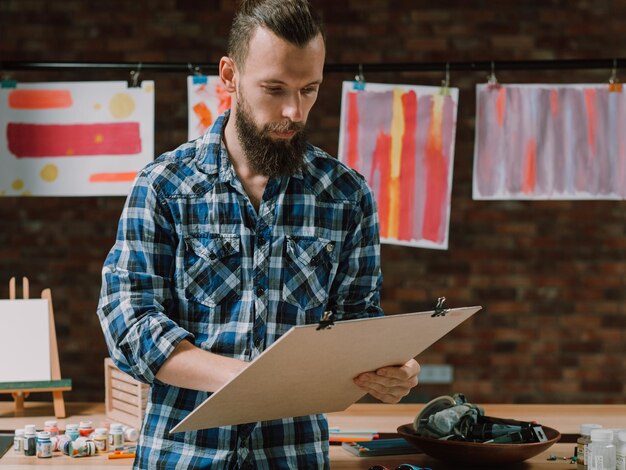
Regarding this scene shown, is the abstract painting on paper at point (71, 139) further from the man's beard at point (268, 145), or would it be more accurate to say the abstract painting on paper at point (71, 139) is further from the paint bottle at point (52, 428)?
the man's beard at point (268, 145)

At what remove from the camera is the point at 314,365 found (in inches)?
47.7

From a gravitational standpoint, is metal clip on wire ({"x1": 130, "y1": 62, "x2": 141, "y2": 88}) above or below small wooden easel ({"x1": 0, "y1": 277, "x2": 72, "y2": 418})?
above

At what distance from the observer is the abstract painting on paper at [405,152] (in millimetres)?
2910

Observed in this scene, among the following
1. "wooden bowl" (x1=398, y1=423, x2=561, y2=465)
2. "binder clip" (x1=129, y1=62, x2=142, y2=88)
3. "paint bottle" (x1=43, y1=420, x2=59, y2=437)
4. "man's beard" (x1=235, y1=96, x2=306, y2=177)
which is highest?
"binder clip" (x1=129, y1=62, x2=142, y2=88)

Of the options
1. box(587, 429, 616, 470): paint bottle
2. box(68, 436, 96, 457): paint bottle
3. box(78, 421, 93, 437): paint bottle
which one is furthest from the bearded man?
box(78, 421, 93, 437): paint bottle

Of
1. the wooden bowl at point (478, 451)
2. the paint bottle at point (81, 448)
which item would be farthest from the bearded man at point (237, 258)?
the paint bottle at point (81, 448)

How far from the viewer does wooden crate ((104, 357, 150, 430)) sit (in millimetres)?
2262

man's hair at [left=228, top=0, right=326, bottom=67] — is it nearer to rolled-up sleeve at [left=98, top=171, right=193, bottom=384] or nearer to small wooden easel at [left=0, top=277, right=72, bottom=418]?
rolled-up sleeve at [left=98, top=171, right=193, bottom=384]

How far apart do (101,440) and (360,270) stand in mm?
963

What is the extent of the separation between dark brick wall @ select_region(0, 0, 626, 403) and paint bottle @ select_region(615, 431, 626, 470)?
5.06ft

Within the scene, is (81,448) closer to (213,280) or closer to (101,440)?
(101,440)

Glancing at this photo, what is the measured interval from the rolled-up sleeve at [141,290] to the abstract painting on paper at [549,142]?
5.84 feet

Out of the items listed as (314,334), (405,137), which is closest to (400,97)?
(405,137)

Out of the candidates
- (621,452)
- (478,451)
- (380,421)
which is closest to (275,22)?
(478,451)
